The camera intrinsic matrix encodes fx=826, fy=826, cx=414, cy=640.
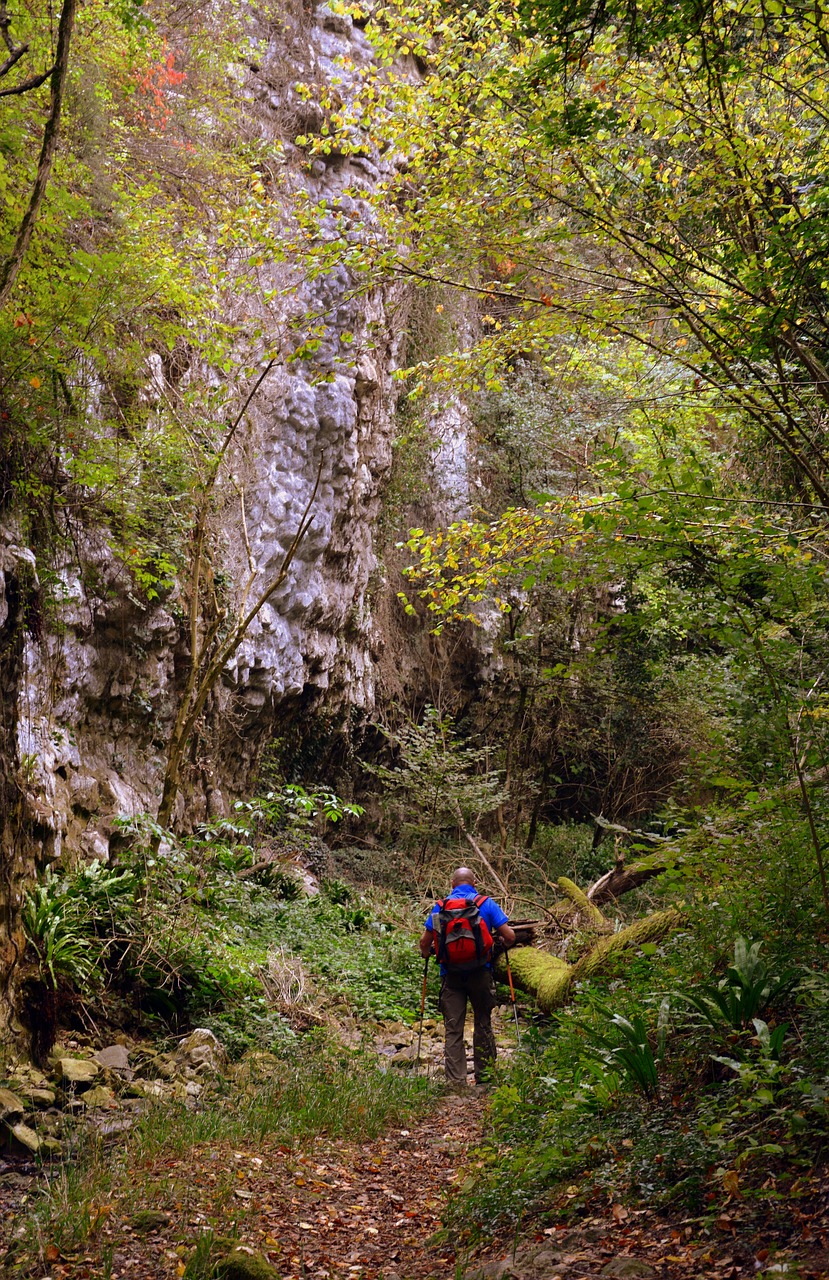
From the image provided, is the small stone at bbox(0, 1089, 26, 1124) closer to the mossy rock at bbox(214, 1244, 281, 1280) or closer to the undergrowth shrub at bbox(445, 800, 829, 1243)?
the mossy rock at bbox(214, 1244, 281, 1280)

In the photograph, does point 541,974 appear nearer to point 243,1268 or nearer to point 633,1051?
point 633,1051

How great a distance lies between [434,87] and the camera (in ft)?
19.3

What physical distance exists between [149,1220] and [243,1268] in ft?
2.57

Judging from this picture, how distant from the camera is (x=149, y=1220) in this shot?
393 cm

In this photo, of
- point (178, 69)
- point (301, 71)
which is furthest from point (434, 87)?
point (301, 71)

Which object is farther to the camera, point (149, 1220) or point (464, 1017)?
point (464, 1017)

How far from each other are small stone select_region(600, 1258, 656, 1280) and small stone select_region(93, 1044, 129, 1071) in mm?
4456

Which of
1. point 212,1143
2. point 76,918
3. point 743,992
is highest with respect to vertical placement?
point 76,918

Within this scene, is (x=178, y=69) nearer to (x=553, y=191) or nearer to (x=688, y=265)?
(x=553, y=191)

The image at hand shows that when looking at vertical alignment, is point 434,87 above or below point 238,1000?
above

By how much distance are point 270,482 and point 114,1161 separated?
34.7 ft

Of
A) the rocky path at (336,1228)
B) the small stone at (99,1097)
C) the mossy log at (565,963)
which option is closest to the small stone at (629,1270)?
the rocky path at (336,1228)

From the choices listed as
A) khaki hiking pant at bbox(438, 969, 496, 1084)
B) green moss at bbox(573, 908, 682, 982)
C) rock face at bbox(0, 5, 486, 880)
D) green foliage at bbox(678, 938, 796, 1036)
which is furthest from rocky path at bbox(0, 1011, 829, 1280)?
rock face at bbox(0, 5, 486, 880)

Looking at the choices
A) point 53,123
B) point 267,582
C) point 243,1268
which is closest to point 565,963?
point 243,1268
